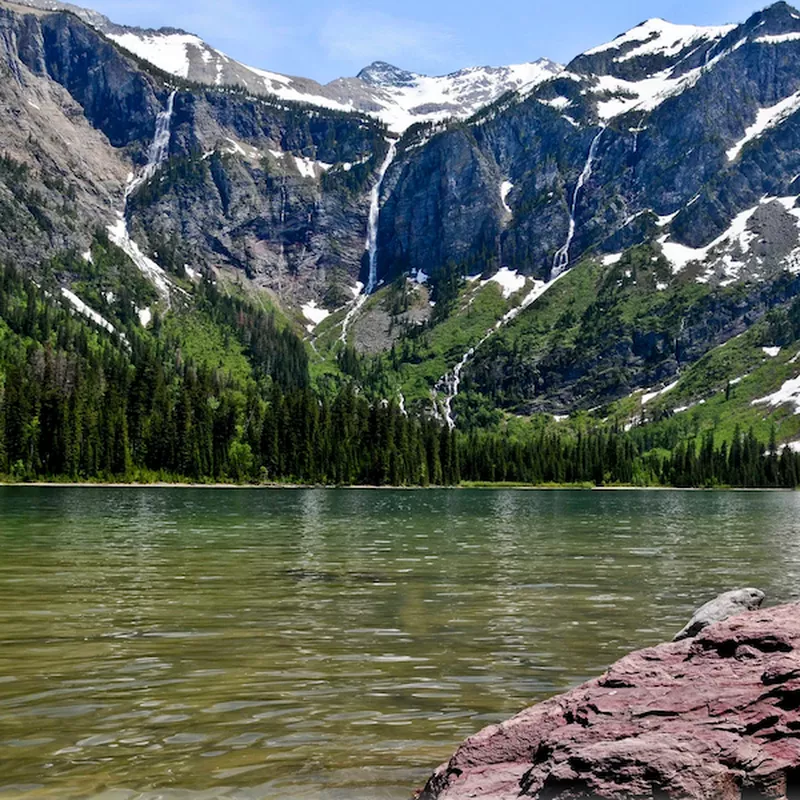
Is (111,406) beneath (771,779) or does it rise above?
above

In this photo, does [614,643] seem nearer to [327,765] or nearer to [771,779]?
[327,765]

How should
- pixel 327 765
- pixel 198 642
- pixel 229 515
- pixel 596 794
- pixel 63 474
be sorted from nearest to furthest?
1. pixel 596 794
2. pixel 327 765
3. pixel 198 642
4. pixel 229 515
5. pixel 63 474

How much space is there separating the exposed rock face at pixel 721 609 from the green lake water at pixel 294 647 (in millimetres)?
3135

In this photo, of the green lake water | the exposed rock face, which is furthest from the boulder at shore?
the exposed rock face

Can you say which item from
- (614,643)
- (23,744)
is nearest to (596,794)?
(23,744)

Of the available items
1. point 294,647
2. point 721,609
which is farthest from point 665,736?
point 294,647

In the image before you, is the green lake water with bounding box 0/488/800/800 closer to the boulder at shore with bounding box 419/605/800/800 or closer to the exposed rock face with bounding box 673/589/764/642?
the boulder at shore with bounding box 419/605/800/800

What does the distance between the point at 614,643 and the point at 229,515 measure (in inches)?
2632

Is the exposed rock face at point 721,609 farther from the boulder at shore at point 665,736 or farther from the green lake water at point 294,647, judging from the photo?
the boulder at shore at point 665,736

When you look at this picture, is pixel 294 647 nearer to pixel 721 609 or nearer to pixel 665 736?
pixel 721 609

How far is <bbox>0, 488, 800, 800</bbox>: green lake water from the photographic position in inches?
526

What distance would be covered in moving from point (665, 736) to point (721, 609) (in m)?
8.33

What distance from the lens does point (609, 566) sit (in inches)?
1747

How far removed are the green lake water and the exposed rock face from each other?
314 centimetres
